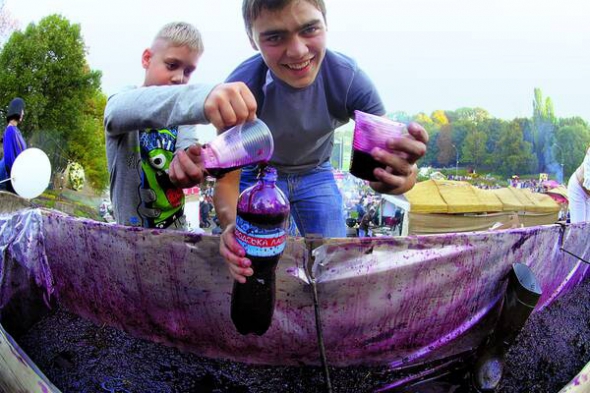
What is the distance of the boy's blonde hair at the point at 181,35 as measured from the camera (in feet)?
8.77

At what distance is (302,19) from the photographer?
6.51 ft

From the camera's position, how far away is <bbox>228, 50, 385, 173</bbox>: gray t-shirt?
245 cm

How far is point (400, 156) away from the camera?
1657mm

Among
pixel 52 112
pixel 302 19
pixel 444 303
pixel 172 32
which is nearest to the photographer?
pixel 302 19

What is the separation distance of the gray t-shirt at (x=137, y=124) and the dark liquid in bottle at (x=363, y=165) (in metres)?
0.61

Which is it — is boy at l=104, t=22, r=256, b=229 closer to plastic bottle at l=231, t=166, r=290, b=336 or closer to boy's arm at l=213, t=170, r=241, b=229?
boy's arm at l=213, t=170, r=241, b=229

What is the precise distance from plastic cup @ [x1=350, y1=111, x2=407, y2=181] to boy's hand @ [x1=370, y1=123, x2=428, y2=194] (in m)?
0.03

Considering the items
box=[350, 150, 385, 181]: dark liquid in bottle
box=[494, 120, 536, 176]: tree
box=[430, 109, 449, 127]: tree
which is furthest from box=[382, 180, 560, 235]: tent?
box=[430, 109, 449, 127]: tree

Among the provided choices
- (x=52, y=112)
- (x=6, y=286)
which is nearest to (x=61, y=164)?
(x=52, y=112)

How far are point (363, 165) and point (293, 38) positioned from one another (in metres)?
0.73

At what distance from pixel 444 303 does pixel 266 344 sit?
0.95 metres

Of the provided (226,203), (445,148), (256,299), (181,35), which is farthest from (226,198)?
(445,148)

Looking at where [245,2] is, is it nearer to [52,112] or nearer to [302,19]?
[302,19]

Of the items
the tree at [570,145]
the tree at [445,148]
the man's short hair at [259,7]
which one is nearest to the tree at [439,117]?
the tree at [445,148]
